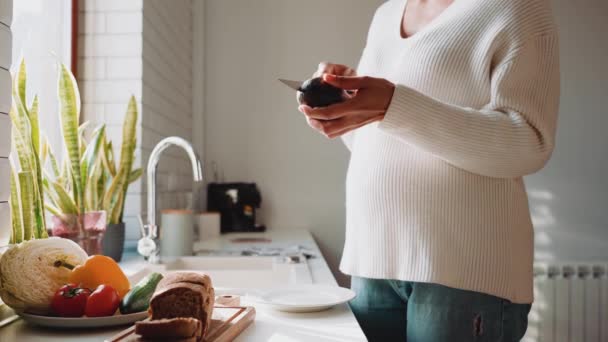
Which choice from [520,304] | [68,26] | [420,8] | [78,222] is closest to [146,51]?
[68,26]

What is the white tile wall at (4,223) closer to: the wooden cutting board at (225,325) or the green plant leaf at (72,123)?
the wooden cutting board at (225,325)

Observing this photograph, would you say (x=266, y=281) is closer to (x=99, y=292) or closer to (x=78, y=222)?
(x=78, y=222)

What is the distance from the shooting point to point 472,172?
88 cm

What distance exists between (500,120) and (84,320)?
705 mm

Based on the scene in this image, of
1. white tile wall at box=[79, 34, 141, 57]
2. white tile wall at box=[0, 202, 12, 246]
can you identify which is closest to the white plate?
white tile wall at box=[0, 202, 12, 246]

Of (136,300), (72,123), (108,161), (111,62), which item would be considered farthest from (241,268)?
(136,300)

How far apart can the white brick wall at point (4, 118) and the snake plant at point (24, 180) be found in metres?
0.15

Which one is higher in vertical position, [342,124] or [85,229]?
[342,124]

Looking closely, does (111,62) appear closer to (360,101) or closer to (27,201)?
(27,201)

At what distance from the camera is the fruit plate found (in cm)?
81

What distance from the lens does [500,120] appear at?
0.85m

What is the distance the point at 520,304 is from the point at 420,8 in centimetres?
59

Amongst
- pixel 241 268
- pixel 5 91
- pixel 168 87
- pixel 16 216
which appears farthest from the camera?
pixel 168 87

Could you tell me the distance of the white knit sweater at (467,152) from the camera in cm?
84
